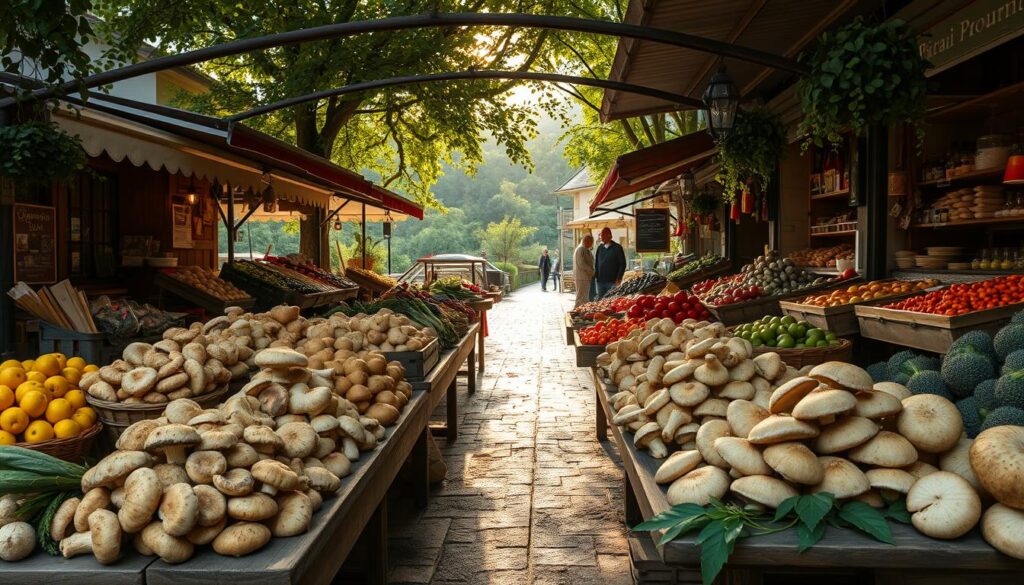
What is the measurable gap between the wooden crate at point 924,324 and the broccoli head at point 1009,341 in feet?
4.85

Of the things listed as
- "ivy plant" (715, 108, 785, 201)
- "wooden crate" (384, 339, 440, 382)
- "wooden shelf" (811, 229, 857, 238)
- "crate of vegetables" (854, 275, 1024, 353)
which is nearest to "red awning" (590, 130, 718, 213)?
"ivy plant" (715, 108, 785, 201)

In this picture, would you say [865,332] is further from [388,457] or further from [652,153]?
[388,457]

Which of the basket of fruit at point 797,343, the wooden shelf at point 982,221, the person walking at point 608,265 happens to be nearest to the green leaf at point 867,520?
the basket of fruit at point 797,343

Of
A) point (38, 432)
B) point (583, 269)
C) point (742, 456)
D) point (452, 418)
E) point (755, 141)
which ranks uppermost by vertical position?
point (755, 141)

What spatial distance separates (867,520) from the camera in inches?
84.8

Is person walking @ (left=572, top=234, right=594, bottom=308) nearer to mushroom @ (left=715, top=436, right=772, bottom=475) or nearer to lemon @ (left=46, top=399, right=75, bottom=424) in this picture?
lemon @ (left=46, top=399, right=75, bottom=424)

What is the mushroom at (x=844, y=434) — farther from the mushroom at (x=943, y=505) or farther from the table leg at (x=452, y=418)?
the table leg at (x=452, y=418)

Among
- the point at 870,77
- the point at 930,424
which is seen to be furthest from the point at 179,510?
the point at 870,77

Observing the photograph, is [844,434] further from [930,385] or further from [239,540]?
[239,540]

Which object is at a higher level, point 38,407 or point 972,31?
point 972,31

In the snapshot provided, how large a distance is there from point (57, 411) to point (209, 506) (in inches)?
64.9

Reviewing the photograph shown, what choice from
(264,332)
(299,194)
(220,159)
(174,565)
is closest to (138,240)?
(299,194)

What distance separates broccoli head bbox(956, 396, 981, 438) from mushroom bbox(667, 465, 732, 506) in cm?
130

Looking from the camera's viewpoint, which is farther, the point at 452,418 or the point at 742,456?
the point at 452,418
